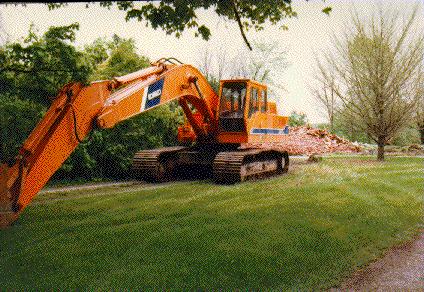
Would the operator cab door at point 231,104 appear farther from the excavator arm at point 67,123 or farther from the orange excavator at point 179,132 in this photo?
the excavator arm at point 67,123

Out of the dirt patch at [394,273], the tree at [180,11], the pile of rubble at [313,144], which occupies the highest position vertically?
the tree at [180,11]

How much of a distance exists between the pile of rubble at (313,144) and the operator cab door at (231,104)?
1022 centimetres

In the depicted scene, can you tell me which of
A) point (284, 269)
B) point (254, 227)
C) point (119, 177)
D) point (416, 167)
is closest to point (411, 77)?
point (416, 167)

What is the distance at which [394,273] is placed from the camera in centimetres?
482

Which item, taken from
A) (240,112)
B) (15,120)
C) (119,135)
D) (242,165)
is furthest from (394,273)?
(119,135)

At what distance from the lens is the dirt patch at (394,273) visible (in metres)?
4.40

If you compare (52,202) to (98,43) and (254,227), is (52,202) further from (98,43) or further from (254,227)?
(98,43)

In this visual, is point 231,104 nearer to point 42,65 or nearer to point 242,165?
point 242,165

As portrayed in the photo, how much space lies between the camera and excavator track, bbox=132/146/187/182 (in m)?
11.2

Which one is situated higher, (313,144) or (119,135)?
(119,135)

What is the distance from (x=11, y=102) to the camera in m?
9.80

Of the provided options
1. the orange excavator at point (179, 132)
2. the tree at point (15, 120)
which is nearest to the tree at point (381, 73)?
the orange excavator at point (179, 132)

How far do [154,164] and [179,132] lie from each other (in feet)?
5.41

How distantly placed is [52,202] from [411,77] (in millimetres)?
13483
